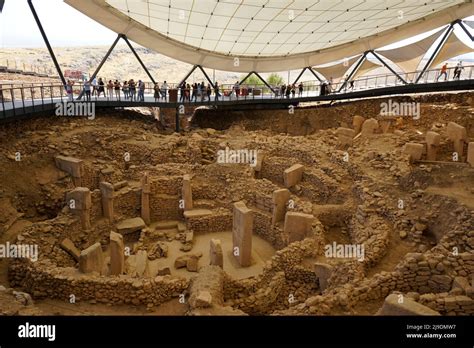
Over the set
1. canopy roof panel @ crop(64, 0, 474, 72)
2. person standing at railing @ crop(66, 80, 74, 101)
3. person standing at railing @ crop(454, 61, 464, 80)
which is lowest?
person standing at railing @ crop(66, 80, 74, 101)

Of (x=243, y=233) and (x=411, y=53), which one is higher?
(x=411, y=53)

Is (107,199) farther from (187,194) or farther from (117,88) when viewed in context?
(117,88)

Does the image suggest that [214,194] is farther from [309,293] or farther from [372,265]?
[372,265]

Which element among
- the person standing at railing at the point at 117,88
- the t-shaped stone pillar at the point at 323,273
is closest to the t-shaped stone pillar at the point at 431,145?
the t-shaped stone pillar at the point at 323,273

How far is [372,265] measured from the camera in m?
7.88

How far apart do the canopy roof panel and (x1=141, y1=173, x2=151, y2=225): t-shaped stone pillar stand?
30.5 feet

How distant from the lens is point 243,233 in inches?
389

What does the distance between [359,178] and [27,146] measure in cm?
1331

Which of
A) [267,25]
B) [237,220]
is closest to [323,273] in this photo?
[237,220]

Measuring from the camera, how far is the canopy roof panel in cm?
1716

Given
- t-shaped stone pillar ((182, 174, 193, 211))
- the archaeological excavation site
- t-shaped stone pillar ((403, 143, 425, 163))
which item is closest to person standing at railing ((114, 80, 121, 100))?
the archaeological excavation site

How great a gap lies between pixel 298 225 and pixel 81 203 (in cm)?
725

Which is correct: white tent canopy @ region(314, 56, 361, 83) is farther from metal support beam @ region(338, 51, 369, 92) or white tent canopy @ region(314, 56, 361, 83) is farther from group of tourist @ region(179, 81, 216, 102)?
group of tourist @ region(179, 81, 216, 102)
